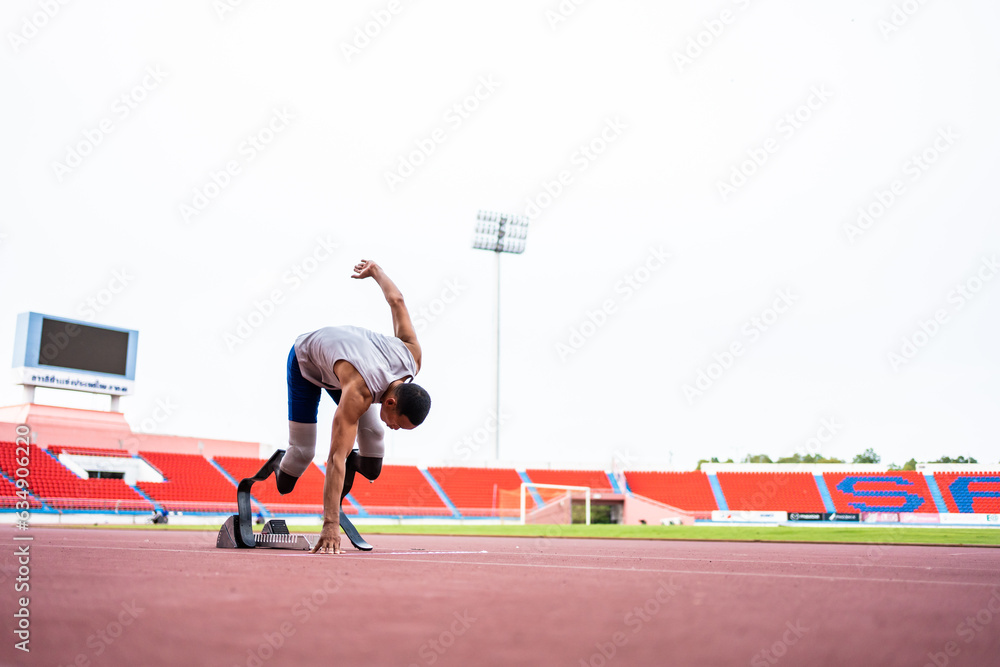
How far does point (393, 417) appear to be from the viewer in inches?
197

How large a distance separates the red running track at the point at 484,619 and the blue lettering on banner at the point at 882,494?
4471 centimetres

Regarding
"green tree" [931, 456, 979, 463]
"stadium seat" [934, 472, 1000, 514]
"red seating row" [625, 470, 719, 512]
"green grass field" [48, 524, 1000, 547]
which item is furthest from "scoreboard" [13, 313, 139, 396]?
"green tree" [931, 456, 979, 463]

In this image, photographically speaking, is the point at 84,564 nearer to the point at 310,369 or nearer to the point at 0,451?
the point at 310,369

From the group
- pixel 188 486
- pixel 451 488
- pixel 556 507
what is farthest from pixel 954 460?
pixel 188 486

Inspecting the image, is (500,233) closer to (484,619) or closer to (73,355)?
(73,355)

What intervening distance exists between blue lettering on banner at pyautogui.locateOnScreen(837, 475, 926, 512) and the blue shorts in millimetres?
43941

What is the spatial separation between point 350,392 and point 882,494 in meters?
46.4

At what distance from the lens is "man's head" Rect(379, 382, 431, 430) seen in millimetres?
4879

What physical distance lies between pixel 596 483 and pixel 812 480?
12126 mm

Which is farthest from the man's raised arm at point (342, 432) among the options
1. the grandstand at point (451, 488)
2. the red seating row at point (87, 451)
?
the red seating row at point (87, 451)

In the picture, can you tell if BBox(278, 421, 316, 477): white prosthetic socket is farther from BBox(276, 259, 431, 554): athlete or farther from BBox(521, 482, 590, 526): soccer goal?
BBox(521, 482, 590, 526): soccer goal

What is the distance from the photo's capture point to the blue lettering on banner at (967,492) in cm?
4272

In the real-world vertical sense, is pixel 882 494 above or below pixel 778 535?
above

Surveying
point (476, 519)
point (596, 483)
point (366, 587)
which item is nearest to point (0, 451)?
point (476, 519)
